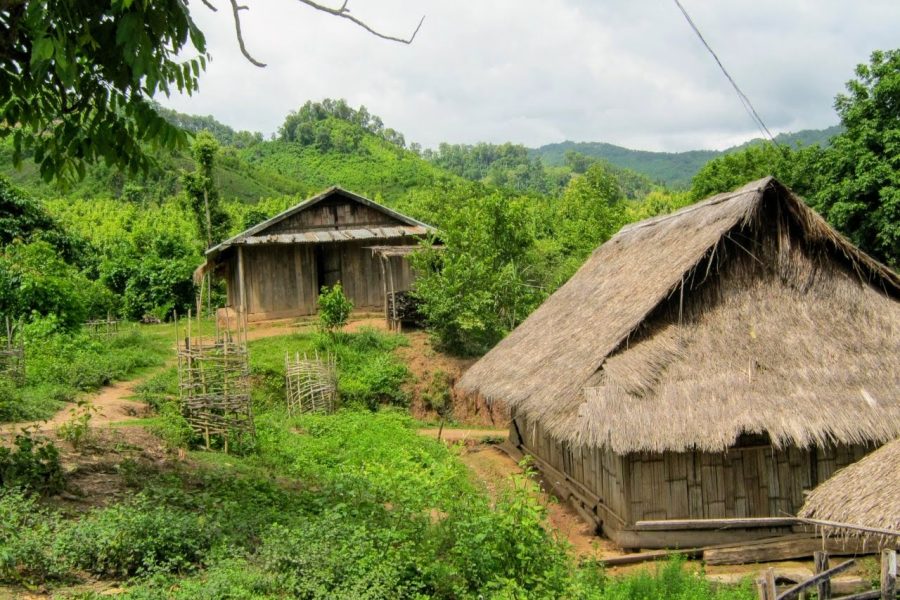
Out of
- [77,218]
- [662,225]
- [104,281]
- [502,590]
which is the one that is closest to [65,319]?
[104,281]

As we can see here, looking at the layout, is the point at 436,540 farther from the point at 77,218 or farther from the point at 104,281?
the point at 77,218

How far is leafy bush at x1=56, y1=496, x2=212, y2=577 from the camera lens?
5824mm

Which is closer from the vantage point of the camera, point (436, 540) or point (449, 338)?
point (436, 540)

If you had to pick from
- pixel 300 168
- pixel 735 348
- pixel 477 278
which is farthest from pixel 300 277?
pixel 300 168

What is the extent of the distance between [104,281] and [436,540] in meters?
25.7

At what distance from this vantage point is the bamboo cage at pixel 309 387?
1692cm

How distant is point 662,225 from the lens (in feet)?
46.3

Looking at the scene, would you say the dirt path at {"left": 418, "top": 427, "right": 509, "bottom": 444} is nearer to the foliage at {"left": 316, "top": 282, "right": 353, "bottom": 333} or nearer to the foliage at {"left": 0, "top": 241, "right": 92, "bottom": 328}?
the foliage at {"left": 316, "top": 282, "right": 353, "bottom": 333}

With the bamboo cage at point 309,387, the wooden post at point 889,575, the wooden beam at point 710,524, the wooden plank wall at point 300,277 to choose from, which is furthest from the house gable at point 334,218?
the wooden post at point 889,575

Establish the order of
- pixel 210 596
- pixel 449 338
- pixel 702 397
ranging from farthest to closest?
pixel 449 338 < pixel 702 397 < pixel 210 596

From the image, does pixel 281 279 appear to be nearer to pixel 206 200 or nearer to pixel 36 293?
pixel 36 293

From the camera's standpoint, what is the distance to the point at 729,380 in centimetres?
989

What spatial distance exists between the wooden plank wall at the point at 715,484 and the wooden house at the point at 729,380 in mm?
14

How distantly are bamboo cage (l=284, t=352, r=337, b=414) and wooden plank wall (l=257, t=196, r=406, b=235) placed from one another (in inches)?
268
